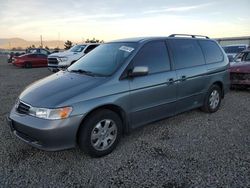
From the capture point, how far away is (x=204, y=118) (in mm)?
5328

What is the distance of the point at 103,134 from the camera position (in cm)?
353

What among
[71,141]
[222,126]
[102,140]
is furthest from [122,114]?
[222,126]

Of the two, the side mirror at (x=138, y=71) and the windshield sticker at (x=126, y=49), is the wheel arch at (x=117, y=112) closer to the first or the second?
the side mirror at (x=138, y=71)

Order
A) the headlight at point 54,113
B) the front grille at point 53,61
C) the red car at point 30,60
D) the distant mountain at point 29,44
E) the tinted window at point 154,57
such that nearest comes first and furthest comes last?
the headlight at point 54,113 < the tinted window at point 154,57 < the front grille at point 53,61 < the red car at point 30,60 < the distant mountain at point 29,44

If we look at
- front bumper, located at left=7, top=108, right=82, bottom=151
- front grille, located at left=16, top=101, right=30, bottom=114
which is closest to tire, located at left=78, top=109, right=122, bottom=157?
front bumper, located at left=7, top=108, right=82, bottom=151

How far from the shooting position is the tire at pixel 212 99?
545cm

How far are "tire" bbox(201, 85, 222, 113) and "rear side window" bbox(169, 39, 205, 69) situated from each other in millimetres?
787

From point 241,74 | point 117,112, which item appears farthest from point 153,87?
point 241,74

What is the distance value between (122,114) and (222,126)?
7.72 feet

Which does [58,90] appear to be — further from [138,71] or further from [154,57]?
[154,57]

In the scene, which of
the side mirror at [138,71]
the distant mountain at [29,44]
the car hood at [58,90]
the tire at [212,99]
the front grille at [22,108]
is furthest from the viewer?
the distant mountain at [29,44]

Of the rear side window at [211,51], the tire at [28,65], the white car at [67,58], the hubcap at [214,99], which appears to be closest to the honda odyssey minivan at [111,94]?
the rear side window at [211,51]

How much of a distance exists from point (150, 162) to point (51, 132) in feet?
4.78

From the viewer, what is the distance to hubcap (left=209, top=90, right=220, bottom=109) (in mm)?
5566
